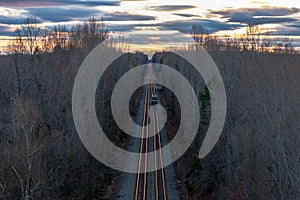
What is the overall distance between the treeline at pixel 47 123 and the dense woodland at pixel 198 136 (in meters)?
0.06

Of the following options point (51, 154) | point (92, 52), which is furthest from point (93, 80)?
point (51, 154)

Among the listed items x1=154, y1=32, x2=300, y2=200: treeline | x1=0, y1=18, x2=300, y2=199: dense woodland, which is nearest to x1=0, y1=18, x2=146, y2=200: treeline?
x1=0, y1=18, x2=300, y2=199: dense woodland

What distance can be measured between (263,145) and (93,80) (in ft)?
49.0

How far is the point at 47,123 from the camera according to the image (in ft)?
80.0

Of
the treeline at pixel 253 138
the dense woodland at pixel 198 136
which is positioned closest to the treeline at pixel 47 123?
the dense woodland at pixel 198 136

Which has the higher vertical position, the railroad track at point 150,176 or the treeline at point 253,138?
the treeline at point 253,138

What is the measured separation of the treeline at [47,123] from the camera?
53.9ft

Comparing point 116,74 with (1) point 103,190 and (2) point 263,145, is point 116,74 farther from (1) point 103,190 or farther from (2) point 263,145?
(2) point 263,145

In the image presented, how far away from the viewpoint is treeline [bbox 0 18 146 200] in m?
16.4

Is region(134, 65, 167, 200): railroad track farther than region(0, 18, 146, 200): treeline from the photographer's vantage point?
Yes

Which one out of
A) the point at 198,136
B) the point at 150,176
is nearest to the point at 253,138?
the point at 150,176

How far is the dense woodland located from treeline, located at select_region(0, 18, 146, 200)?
2.2 inches

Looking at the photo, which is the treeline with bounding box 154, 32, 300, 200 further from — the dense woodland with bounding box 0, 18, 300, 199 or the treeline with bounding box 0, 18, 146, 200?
the treeline with bounding box 0, 18, 146, 200

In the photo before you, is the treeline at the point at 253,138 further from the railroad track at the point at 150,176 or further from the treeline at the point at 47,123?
the treeline at the point at 47,123
